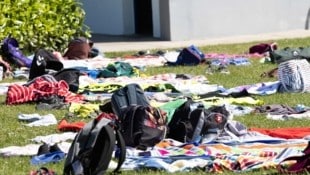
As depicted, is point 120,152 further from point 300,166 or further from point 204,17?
point 204,17

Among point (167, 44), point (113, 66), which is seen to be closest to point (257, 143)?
point (113, 66)

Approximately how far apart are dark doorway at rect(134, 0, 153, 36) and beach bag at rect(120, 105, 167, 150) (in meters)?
16.1

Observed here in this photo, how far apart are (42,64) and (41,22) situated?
144 inches

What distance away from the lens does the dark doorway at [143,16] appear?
25.0m

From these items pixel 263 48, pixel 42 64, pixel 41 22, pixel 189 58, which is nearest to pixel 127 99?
pixel 42 64

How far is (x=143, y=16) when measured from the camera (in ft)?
83.0

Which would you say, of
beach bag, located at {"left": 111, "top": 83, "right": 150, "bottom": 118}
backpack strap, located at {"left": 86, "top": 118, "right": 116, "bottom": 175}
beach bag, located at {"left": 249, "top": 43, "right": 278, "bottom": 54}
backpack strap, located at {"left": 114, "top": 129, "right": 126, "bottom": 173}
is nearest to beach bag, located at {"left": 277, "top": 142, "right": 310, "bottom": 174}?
backpack strap, located at {"left": 114, "top": 129, "right": 126, "bottom": 173}

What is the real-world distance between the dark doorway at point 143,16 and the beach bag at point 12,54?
8.33 meters

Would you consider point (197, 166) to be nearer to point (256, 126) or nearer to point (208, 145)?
point (208, 145)

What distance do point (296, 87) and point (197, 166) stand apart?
15.8 ft

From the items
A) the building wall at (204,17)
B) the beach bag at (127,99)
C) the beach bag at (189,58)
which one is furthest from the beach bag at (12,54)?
the beach bag at (127,99)

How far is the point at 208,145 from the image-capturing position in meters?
8.88

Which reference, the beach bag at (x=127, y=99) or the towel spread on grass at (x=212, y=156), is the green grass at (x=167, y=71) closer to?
the towel spread on grass at (x=212, y=156)

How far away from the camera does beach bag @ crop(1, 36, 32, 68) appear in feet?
55.1
